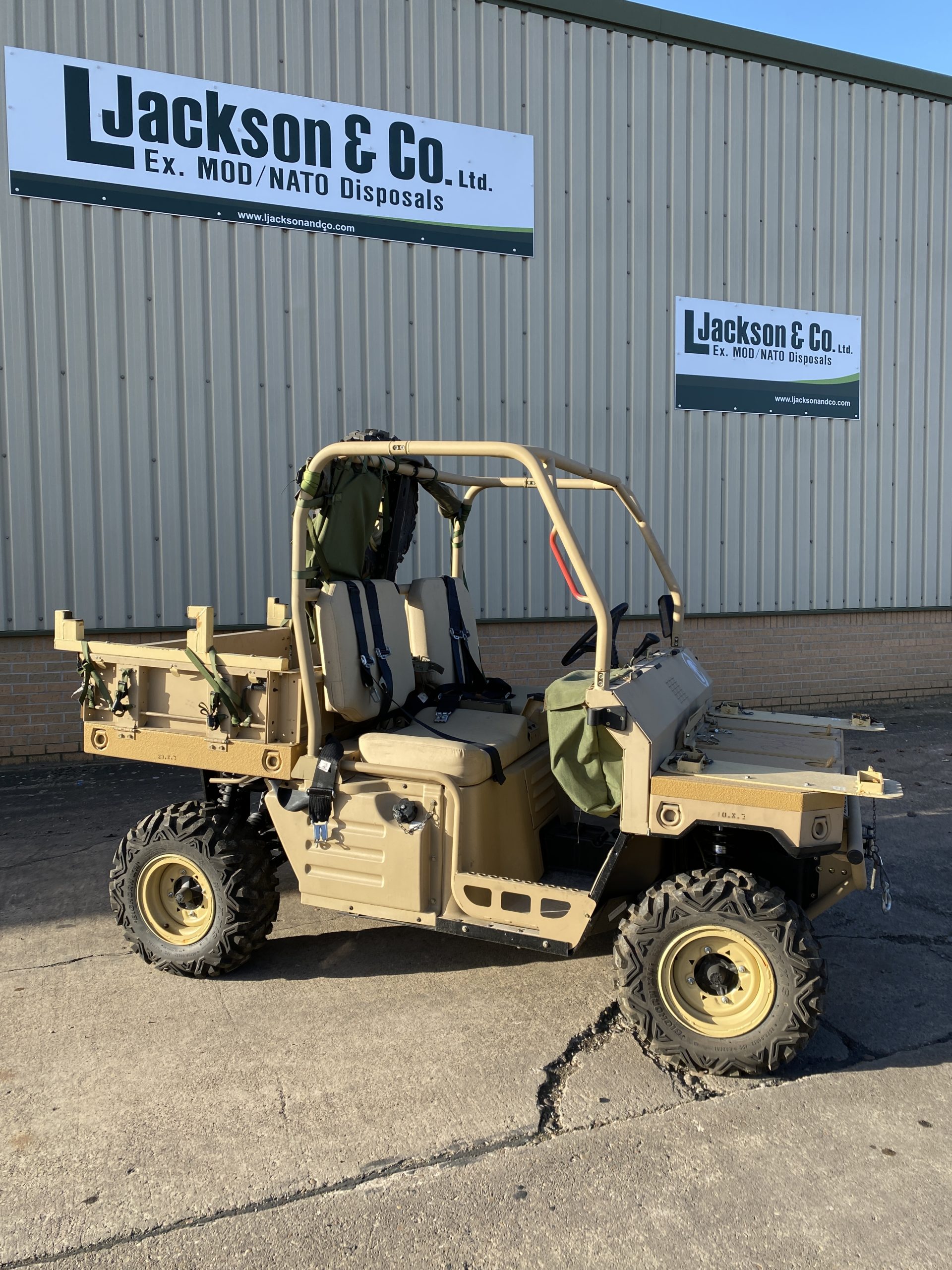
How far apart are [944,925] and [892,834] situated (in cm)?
150

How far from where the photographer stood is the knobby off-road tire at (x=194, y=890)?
4164 millimetres

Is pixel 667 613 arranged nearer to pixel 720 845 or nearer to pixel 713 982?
pixel 720 845

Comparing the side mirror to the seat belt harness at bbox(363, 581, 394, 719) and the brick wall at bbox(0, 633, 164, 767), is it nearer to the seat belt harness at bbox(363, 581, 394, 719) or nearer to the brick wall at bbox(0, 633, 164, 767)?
the seat belt harness at bbox(363, 581, 394, 719)

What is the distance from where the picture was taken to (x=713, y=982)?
3482mm

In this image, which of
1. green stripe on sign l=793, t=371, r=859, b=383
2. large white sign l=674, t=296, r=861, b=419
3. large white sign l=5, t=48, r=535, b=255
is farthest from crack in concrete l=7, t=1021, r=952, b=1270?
green stripe on sign l=793, t=371, r=859, b=383

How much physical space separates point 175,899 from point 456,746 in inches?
61.7

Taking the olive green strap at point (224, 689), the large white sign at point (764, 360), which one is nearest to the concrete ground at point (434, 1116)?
the olive green strap at point (224, 689)

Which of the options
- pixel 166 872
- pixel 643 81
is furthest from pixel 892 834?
pixel 643 81

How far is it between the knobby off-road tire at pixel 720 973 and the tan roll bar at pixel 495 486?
876mm

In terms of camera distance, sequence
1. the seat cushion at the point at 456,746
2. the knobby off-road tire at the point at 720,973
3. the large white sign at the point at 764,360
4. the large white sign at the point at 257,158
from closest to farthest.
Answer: the knobby off-road tire at the point at 720,973 < the seat cushion at the point at 456,746 < the large white sign at the point at 257,158 < the large white sign at the point at 764,360

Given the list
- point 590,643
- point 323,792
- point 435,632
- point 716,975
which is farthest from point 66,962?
point 716,975

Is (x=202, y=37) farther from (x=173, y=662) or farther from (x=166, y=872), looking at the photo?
(x=166, y=872)

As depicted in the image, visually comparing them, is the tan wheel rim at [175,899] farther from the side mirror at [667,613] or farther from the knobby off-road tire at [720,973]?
the side mirror at [667,613]

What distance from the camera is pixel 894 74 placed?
10453mm
